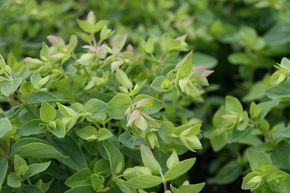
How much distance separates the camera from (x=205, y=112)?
1810 millimetres

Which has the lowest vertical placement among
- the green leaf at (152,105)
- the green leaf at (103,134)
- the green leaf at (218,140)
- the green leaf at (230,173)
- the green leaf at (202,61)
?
the green leaf at (230,173)

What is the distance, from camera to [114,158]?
1010 mm

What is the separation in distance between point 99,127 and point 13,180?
0.74 feet

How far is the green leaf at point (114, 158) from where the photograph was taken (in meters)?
1.00

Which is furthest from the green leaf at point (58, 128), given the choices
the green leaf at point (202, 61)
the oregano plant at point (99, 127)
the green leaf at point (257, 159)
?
the green leaf at point (202, 61)

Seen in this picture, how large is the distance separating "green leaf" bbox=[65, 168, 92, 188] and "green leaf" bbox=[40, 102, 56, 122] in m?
0.13

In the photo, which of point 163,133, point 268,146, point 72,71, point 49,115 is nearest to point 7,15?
point 72,71

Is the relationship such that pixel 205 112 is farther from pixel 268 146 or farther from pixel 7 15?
pixel 7 15

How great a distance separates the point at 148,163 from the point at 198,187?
110 mm

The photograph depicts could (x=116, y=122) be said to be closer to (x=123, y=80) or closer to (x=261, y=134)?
(x=123, y=80)

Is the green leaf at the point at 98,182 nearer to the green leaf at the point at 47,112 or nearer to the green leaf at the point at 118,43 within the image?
the green leaf at the point at 47,112

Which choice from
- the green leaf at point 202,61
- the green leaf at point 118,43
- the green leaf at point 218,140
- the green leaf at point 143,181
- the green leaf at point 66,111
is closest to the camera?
the green leaf at point 143,181

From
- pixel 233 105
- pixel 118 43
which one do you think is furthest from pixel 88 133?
pixel 233 105

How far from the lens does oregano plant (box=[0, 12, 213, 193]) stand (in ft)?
3.14
